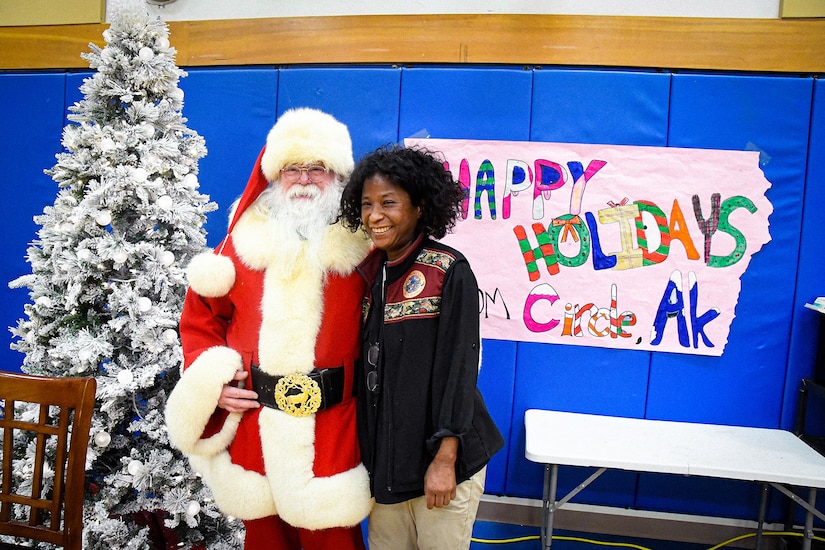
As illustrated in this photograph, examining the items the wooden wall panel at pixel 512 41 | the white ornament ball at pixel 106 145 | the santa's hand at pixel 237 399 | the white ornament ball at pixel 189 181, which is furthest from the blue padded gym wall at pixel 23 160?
the santa's hand at pixel 237 399

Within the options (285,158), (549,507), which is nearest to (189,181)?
(285,158)

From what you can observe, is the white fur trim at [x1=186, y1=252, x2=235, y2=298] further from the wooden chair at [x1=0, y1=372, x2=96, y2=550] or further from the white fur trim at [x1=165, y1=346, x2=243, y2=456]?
the wooden chair at [x1=0, y1=372, x2=96, y2=550]

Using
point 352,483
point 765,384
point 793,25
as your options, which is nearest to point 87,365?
point 352,483

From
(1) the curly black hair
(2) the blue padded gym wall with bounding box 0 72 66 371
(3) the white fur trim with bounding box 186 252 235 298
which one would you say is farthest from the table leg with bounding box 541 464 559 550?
(2) the blue padded gym wall with bounding box 0 72 66 371

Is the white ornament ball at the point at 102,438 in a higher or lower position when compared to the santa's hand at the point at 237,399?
lower

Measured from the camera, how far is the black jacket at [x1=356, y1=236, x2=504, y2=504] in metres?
1.25

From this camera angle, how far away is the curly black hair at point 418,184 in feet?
4.29

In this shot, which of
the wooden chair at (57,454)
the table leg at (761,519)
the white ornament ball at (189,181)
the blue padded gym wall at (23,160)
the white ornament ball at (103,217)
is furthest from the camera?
the blue padded gym wall at (23,160)

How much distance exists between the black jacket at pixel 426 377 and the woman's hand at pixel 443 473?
0.02 m

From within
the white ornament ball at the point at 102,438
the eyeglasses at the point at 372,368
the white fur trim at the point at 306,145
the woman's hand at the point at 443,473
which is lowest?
the white ornament ball at the point at 102,438

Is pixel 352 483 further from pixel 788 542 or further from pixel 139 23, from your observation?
pixel 788 542

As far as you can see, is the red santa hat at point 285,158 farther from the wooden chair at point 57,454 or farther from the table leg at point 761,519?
the table leg at point 761,519

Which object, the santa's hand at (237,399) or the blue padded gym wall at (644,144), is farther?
the blue padded gym wall at (644,144)

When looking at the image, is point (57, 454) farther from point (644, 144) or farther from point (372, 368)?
point (644, 144)
